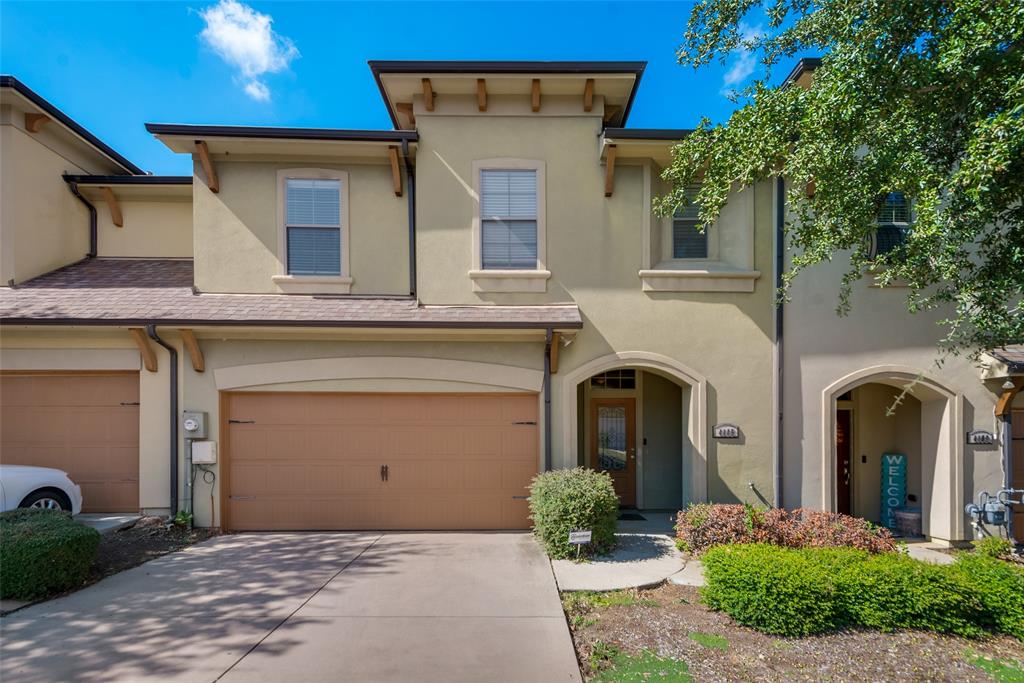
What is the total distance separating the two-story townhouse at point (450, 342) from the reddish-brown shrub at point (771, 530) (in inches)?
39.8

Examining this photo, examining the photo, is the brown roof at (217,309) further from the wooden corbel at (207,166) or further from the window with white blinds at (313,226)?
the wooden corbel at (207,166)

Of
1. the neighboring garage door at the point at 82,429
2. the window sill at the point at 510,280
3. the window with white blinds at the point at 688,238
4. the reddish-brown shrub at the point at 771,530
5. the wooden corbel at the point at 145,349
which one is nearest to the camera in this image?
the reddish-brown shrub at the point at 771,530

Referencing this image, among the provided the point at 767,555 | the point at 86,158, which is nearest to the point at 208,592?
the point at 767,555

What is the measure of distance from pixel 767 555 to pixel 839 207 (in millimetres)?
4409

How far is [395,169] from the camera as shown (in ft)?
29.0

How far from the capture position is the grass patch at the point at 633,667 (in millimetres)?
4367

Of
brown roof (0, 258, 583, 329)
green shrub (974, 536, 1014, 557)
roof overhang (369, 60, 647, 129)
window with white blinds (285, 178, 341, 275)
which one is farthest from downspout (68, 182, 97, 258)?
green shrub (974, 536, 1014, 557)

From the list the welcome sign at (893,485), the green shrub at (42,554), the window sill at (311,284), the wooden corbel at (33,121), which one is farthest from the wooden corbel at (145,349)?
the welcome sign at (893,485)

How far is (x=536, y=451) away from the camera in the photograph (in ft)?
28.3

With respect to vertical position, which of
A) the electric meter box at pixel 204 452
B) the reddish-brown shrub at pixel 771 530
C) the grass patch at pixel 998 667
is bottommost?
the grass patch at pixel 998 667

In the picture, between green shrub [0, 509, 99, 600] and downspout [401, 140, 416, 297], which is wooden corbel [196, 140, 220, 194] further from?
green shrub [0, 509, 99, 600]

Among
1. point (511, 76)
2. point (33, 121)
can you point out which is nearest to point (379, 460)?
point (511, 76)

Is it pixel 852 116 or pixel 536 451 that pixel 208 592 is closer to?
pixel 536 451

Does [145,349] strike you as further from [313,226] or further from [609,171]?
[609,171]
